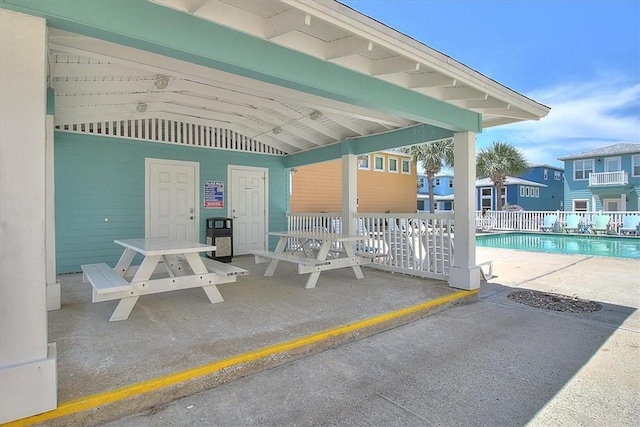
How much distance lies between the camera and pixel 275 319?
137 inches

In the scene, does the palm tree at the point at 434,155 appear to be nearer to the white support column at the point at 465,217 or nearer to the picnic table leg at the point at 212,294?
the white support column at the point at 465,217

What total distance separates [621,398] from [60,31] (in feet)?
14.7

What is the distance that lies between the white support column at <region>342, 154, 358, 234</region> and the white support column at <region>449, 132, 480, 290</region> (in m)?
2.14

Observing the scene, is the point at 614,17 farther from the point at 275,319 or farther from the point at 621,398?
the point at 275,319

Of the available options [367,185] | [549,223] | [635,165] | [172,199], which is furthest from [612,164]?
[172,199]

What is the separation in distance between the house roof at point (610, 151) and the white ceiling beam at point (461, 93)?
873 inches

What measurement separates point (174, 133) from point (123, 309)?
14.1 feet

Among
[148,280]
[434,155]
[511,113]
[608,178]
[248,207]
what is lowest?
[148,280]

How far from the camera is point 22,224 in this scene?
6.10ft

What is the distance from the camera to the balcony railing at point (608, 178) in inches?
770

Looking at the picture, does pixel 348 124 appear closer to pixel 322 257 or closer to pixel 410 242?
pixel 410 242

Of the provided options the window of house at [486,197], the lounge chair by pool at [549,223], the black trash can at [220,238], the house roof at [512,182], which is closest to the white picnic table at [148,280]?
the black trash can at [220,238]

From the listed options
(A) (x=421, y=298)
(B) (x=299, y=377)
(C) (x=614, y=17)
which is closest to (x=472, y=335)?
(A) (x=421, y=298)

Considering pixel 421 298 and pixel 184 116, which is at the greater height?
pixel 184 116
